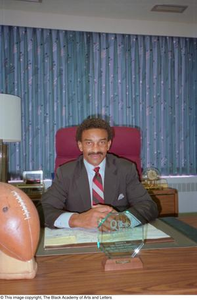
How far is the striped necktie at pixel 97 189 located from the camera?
167 centimetres

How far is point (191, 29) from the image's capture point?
13.0 feet

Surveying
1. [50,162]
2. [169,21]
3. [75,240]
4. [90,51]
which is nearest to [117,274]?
[75,240]

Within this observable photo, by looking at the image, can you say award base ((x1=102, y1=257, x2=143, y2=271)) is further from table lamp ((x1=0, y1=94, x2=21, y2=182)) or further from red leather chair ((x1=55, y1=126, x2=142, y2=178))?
table lamp ((x1=0, y1=94, x2=21, y2=182))

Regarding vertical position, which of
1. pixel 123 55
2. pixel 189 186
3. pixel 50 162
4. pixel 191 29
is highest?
pixel 191 29

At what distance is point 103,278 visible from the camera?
0.76 metres

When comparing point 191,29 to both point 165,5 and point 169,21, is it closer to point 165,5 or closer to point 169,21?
point 169,21

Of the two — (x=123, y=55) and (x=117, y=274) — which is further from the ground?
(x=123, y=55)

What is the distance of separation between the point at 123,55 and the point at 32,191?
84.4 inches

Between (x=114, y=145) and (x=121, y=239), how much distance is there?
1.44 metres

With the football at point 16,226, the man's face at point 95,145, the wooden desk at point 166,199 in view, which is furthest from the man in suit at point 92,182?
the wooden desk at point 166,199

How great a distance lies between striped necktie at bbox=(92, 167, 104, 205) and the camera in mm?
1668

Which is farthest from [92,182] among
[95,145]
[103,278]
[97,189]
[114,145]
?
[103,278]

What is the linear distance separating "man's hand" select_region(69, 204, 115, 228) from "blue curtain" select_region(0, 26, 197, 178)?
8.27 ft

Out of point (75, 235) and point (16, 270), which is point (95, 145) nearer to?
point (75, 235)
